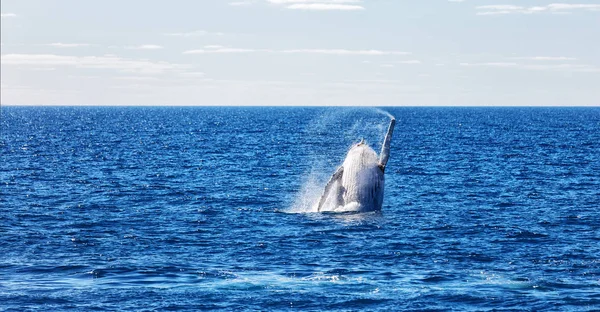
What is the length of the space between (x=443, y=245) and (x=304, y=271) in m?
8.41

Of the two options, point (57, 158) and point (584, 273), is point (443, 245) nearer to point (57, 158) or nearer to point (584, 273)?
point (584, 273)

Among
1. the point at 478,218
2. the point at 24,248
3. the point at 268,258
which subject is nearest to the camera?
the point at 268,258

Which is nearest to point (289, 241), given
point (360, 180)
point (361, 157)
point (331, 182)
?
point (360, 180)

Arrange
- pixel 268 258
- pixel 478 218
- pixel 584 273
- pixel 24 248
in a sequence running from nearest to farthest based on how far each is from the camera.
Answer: pixel 584 273 → pixel 268 258 → pixel 24 248 → pixel 478 218

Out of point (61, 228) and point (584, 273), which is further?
point (61, 228)

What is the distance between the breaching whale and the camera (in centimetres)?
4094

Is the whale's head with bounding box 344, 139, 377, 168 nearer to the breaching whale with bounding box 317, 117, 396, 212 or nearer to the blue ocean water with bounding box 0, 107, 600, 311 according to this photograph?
the breaching whale with bounding box 317, 117, 396, 212

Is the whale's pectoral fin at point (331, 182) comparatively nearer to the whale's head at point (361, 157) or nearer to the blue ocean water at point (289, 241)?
the whale's head at point (361, 157)

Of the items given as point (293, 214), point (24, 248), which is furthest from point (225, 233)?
point (24, 248)

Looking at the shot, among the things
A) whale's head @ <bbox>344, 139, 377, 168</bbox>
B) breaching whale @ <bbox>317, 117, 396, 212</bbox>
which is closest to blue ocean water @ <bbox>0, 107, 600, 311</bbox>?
breaching whale @ <bbox>317, 117, 396, 212</bbox>

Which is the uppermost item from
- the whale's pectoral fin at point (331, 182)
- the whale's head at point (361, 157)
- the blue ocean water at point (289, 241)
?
the whale's head at point (361, 157)

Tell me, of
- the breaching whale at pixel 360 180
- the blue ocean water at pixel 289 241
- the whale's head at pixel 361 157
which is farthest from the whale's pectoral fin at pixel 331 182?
the blue ocean water at pixel 289 241

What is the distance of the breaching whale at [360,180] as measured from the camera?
1612 inches

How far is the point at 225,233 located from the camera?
134 ft
